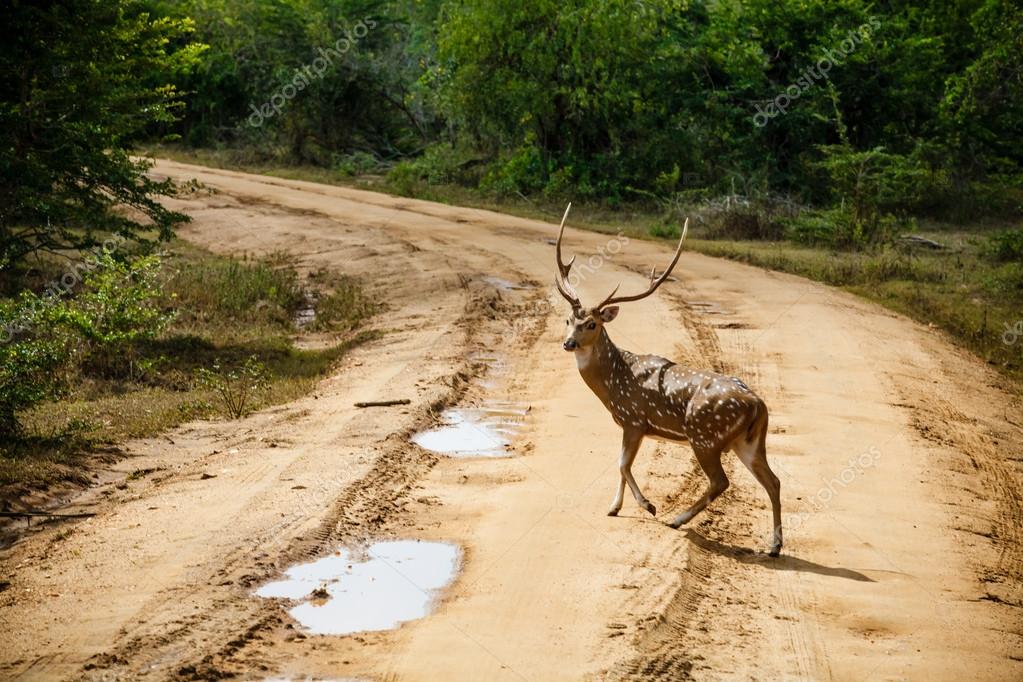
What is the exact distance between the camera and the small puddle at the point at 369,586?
25.7 ft

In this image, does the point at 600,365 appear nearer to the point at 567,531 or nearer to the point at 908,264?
the point at 567,531

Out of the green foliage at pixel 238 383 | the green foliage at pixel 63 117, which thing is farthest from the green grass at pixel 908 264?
the green foliage at pixel 63 117

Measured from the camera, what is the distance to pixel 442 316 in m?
18.1

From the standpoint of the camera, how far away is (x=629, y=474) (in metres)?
9.64

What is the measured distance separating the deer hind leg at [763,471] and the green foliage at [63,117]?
38.4ft

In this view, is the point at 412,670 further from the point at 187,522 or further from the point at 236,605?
the point at 187,522

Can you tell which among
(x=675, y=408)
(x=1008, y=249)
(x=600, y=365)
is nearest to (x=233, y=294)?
(x=600, y=365)

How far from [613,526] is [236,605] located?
3.10 m

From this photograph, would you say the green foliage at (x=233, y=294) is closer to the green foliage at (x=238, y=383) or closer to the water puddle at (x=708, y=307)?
the green foliage at (x=238, y=383)

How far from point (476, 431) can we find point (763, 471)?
390 centimetres

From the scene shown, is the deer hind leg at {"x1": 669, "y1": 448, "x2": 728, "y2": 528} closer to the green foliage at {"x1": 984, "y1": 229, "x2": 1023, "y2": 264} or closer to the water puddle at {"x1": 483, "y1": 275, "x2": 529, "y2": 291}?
the water puddle at {"x1": 483, "y1": 275, "x2": 529, "y2": 291}

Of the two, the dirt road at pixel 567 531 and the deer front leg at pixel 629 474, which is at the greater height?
the deer front leg at pixel 629 474

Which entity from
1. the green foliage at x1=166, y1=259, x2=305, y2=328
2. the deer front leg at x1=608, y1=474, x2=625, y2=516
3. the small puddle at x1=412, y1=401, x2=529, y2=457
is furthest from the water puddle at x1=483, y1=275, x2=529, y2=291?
the deer front leg at x1=608, y1=474, x2=625, y2=516

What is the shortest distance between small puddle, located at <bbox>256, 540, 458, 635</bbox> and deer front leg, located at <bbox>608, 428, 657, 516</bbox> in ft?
4.87
